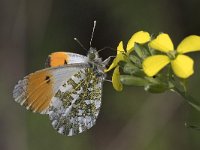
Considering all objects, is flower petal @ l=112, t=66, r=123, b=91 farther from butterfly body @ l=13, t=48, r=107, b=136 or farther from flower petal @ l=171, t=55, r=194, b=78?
butterfly body @ l=13, t=48, r=107, b=136

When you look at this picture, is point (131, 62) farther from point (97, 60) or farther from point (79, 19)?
point (79, 19)

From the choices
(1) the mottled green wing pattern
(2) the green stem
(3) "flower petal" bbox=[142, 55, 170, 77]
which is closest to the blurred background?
(1) the mottled green wing pattern

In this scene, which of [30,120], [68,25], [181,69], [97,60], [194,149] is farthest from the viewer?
[68,25]

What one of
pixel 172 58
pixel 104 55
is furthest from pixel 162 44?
pixel 104 55

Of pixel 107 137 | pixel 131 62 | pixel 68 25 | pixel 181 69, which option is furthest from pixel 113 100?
pixel 181 69

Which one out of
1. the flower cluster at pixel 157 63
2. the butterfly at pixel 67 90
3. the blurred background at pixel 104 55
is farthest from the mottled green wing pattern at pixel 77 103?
the blurred background at pixel 104 55

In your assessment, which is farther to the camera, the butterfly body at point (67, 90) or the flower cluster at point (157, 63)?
the butterfly body at point (67, 90)

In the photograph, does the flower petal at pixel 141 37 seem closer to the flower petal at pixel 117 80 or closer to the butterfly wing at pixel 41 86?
A: the flower petal at pixel 117 80
